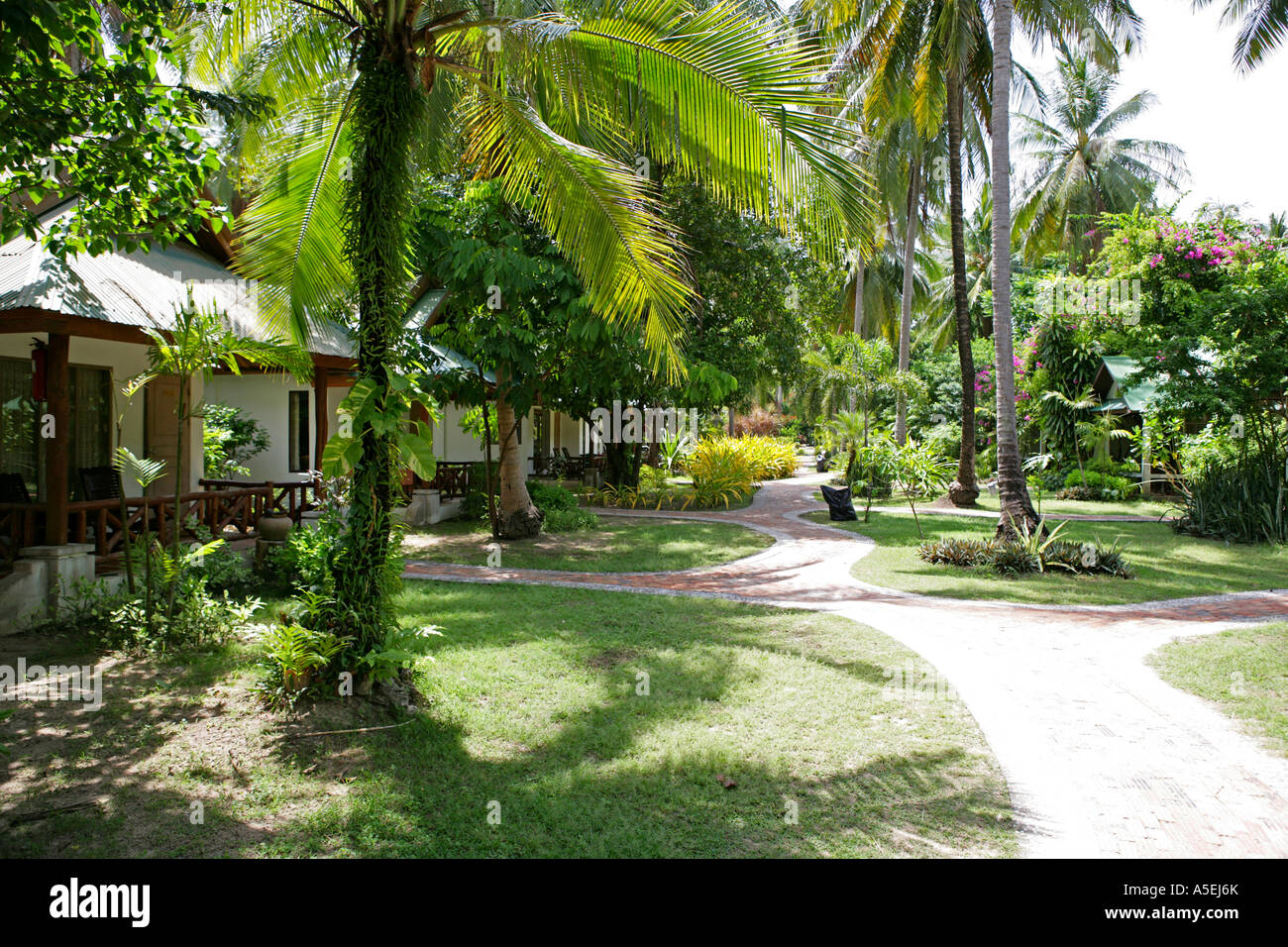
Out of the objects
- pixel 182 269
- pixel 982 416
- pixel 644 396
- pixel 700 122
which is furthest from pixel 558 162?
pixel 982 416

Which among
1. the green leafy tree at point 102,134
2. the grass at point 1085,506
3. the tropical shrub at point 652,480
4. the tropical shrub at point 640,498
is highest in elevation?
the green leafy tree at point 102,134

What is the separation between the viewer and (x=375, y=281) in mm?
5211

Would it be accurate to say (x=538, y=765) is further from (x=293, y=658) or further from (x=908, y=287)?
(x=908, y=287)

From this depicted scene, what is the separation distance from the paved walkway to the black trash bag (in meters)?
6.21

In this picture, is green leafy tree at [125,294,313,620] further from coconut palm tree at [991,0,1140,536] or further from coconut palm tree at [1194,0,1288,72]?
coconut palm tree at [1194,0,1288,72]

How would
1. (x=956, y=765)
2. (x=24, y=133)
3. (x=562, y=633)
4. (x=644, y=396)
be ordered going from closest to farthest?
(x=24, y=133)
(x=956, y=765)
(x=562, y=633)
(x=644, y=396)

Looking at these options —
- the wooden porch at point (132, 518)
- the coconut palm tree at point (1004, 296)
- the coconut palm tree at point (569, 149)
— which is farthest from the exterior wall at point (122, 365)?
the coconut palm tree at point (1004, 296)

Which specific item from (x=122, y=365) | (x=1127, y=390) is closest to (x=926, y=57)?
(x=1127, y=390)

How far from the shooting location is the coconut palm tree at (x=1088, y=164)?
30484mm

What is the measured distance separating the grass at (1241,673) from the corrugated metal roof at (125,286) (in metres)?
7.55

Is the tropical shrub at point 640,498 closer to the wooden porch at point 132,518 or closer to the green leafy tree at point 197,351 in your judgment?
the wooden porch at point 132,518

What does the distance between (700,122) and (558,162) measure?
3.54 ft
